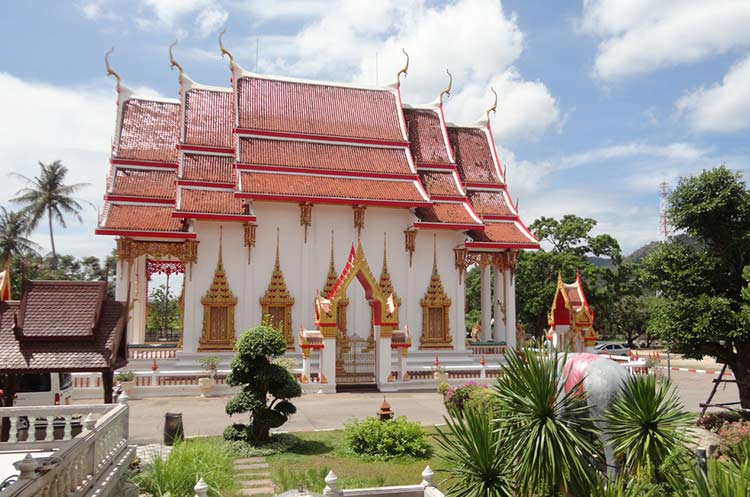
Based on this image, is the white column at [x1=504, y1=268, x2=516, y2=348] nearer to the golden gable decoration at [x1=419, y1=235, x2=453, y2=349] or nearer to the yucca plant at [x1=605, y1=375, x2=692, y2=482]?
the golden gable decoration at [x1=419, y1=235, x2=453, y2=349]

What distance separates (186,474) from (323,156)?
16.5 m

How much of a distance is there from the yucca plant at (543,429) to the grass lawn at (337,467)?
9.98ft

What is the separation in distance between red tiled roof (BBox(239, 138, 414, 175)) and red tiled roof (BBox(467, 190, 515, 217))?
3622mm

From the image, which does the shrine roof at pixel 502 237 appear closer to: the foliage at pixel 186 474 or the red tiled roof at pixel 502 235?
the red tiled roof at pixel 502 235

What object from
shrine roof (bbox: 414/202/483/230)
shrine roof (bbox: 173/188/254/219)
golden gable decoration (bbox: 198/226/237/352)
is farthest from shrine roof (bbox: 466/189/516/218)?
golden gable decoration (bbox: 198/226/237/352)

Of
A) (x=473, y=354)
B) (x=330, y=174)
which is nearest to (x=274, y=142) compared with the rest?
(x=330, y=174)

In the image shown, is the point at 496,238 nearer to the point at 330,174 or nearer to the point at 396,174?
the point at 396,174

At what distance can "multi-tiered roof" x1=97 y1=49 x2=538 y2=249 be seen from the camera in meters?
20.5

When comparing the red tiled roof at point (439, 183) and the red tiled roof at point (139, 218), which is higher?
the red tiled roof at point (439, 183)

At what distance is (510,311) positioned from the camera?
23.8 meters

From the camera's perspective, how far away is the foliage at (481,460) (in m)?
5.57

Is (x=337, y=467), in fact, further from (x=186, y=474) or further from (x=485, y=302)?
(x=485, y=302)

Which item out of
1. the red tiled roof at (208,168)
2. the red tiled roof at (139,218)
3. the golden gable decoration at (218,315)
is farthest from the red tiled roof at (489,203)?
the red tiled roof at (139,218)

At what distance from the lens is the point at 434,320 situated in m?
22.5
